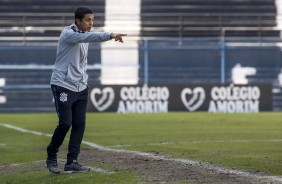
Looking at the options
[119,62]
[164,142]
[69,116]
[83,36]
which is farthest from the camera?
[119,62]

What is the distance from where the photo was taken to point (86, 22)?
8695 millimetres

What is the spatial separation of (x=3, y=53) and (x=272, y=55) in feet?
31.6

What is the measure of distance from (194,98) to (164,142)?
14.8m

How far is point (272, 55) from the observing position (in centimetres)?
3139

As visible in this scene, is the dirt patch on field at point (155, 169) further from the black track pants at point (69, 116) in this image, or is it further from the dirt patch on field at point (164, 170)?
the black track pants at point (69, 116)

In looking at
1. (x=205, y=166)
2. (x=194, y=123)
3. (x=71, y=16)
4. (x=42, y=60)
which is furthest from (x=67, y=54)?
(x=71, y=16)

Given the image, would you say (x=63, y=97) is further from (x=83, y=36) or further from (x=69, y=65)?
(x=83, y=36)

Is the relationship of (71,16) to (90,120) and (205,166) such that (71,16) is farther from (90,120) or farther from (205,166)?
(205,166)

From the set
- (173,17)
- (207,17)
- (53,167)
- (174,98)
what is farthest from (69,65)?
(173,17)

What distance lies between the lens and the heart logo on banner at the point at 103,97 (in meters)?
28.2

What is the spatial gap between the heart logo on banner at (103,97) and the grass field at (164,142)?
4.82 m

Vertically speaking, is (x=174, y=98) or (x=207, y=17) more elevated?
(x=207, y=17)

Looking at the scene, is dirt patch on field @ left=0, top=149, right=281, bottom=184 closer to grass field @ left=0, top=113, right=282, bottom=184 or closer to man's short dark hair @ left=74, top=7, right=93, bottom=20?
grass field @ left=0, top=113, right=282, bottom=184

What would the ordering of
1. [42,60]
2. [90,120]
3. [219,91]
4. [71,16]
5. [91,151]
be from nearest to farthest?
[91,151] → [90,120] → [219,91] → [42,60] → [71,16]
